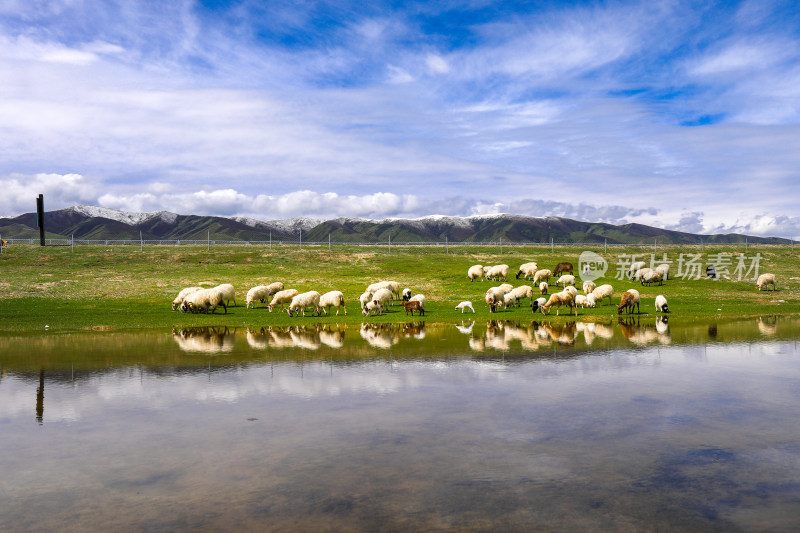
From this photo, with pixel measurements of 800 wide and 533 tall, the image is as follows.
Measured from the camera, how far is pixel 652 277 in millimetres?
55656

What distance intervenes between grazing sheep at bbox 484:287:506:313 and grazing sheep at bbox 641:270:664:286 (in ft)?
74.7

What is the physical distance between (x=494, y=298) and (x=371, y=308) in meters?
9.41

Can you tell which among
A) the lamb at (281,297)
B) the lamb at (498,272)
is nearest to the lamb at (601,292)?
the lamb at (498,272)

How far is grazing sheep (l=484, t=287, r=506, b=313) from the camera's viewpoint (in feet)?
126

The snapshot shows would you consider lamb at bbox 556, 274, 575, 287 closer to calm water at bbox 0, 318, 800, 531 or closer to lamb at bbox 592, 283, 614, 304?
lamb at bbox 592, 283, 614, 304

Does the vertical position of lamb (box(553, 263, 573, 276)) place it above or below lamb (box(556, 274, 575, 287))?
above

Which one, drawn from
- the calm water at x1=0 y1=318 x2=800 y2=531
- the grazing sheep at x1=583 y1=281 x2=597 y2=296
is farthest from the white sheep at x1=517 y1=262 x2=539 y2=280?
the calm water at x1=0 y1=318 x2=800 y2=531

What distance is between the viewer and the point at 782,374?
57.0ft

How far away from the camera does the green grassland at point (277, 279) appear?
3448cm

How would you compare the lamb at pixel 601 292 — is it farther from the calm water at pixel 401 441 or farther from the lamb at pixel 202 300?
the lamb at pixel 202 300

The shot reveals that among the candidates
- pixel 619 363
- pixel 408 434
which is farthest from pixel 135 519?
pixel 619 363

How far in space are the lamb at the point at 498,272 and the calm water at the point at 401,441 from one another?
3619 cm

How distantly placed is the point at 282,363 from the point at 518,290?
2650 centimetres

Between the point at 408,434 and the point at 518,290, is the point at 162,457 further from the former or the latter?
the point at 518,290
